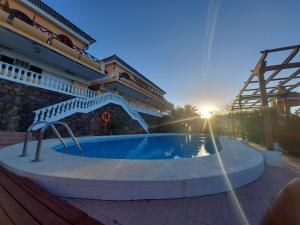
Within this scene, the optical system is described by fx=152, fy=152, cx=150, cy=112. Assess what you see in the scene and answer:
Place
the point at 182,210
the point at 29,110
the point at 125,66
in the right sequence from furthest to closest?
the point at 125,66, the point at 29,110, the point at 182,210

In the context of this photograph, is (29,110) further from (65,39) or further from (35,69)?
(65,39)

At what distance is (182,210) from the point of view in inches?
81.8

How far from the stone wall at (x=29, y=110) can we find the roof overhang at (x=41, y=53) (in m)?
3.31

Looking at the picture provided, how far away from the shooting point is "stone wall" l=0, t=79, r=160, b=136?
7.54 m

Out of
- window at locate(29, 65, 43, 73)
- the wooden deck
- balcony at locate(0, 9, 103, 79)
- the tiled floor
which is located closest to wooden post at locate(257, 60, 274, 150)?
the tiled floor

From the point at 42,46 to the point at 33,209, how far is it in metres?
11.6

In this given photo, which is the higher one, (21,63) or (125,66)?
(125,66)

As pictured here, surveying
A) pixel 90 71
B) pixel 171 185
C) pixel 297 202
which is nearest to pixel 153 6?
pixel 90 71

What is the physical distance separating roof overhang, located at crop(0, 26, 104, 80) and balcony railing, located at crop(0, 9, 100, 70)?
418mm

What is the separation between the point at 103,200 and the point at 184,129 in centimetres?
1796

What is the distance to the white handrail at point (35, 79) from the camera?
25.8 ft

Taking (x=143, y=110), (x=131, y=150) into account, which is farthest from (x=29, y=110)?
(x=143, y=110)

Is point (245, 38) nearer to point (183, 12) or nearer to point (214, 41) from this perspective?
point (214, 41)

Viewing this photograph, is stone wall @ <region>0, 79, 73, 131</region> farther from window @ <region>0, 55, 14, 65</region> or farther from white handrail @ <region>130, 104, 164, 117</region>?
white handrail @ <region>130, 104, 164, 117</region>
